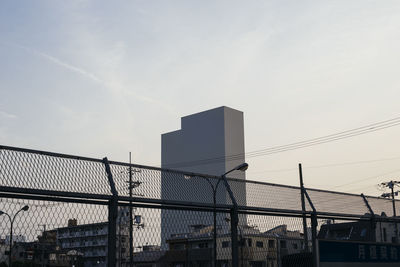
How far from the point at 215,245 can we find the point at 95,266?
9.35 ft

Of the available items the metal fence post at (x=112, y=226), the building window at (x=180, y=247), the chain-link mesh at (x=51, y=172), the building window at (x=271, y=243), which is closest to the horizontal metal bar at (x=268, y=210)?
the building window at (x=271, y=243)

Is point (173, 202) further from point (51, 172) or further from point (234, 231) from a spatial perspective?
point (51, 172)

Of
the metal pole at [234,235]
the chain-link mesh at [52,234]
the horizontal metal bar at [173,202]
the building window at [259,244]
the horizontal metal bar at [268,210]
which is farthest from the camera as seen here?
the building window at [259,244]

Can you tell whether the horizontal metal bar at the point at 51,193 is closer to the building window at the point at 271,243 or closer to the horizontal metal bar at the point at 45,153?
the horizontal metal bar at the point at 45,153

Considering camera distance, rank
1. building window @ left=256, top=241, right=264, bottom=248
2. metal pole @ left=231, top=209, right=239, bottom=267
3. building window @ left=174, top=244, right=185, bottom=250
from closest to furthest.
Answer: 1. building window @ left=174, top=244, right=185, bottom=250
2. metal pole @ left=231, top=209, right=239, bottom=267
3. building window @ left=256, top=241, right=264, bottom=248

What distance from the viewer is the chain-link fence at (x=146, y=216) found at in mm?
7031

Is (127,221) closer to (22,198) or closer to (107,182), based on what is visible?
(107,182)

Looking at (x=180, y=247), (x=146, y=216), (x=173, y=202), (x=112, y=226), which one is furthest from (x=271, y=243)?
(x=112, y=226)

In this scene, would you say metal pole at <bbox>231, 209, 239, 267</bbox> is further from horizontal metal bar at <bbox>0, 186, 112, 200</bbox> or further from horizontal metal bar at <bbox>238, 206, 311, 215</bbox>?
horizontal metal bar at <bbox>0, 186, 112, 200</bbox>

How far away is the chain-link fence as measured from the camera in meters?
7.03

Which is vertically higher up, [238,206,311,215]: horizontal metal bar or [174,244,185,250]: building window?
[238,206,311,215]: horizontal metal bar

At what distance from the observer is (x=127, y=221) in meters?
8.14

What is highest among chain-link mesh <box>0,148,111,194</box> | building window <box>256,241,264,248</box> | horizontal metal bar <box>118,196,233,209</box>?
chain-link mesh <box>0,148,111,194</box>

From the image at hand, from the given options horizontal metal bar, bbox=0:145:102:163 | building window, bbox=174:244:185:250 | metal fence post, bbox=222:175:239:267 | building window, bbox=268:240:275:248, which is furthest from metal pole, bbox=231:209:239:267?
horizontal metal bar, bbox=0:145:102:163
